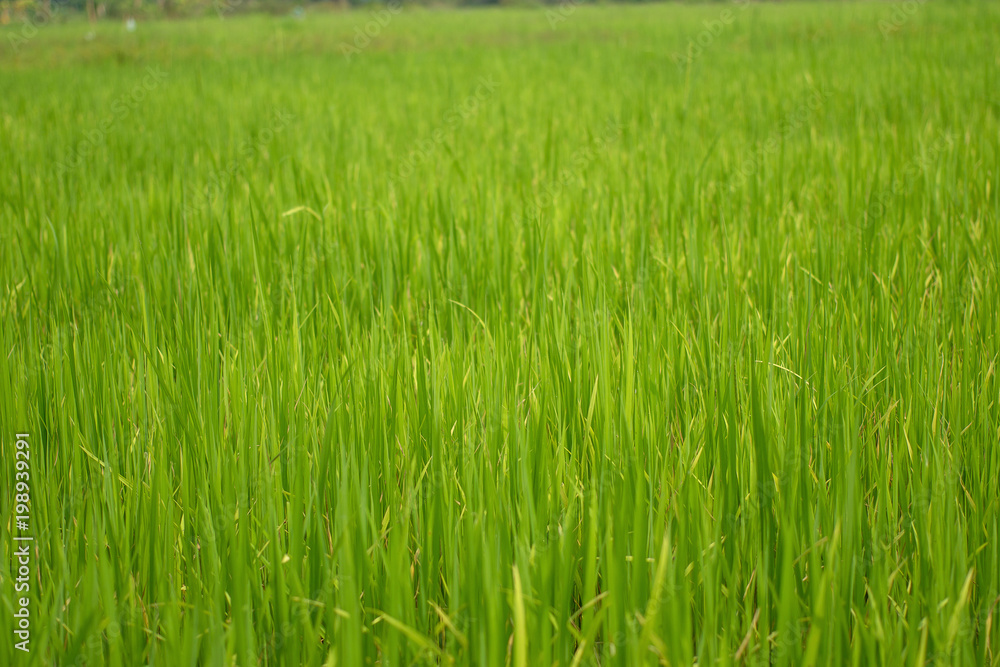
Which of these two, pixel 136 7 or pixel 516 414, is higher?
pixel 136 7

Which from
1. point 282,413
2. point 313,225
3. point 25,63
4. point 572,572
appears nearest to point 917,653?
point 572,572

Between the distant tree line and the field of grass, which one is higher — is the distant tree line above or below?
above

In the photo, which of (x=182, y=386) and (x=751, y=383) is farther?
(x=182, y=386)

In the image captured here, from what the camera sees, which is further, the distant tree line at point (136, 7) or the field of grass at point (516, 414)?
the distant tree line at point (136, 7)

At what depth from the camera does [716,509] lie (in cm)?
76

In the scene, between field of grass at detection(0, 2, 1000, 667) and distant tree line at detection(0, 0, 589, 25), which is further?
distant tree line at detection(0, 0, 589, 25)

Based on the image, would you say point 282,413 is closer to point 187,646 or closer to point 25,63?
point 187,646

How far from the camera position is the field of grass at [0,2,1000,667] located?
659 millimetres

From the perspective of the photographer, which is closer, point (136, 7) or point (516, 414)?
point (516, 414)

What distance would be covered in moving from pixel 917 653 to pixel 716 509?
0.72 ft

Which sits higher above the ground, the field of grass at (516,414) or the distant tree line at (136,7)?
the distant tree line at (136,7)

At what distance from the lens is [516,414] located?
2.80ft

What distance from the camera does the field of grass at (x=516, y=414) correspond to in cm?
66

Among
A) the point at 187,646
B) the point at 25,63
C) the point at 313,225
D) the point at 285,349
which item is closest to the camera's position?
the point at 187,646
